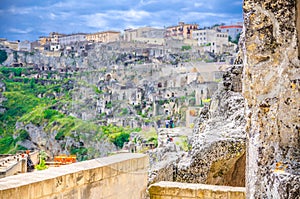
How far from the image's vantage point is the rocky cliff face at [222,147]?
18.0ft

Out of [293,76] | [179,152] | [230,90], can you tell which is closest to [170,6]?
[230,90]

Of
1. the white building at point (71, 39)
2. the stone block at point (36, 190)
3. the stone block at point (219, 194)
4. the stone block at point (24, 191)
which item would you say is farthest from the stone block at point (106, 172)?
the white building at point (71, 39)

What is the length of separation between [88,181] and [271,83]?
1.75 m

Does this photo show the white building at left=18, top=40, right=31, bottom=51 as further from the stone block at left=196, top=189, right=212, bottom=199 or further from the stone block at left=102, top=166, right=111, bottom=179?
the stone block at left=196, top=189, right=212, bottom=199

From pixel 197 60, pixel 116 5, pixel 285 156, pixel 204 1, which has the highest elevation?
pixel 204 1

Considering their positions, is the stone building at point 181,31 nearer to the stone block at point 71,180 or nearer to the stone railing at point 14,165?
the stone railing at point 14,165

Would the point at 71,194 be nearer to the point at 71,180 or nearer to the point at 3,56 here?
the point at 71,180

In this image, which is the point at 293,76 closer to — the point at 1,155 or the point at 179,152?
the point at 1,155

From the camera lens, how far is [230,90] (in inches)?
248

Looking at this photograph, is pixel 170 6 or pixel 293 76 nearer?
pixel 293 76

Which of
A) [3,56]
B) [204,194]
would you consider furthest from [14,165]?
[204,194]

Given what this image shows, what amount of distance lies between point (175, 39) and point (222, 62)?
3.19 ft

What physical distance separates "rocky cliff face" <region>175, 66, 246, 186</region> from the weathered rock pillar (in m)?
3.19

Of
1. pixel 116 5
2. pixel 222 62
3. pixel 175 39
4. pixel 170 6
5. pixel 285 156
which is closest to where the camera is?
pixel 285 156
